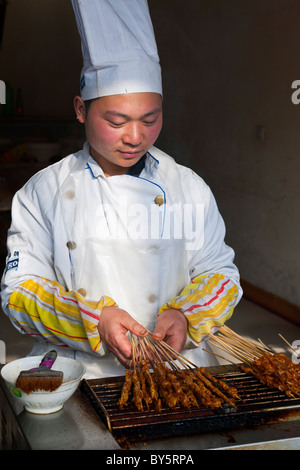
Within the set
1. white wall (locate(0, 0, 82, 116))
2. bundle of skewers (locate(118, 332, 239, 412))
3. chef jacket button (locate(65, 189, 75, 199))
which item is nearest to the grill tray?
bundle of skewers (locate(118, 332, 239, 412))

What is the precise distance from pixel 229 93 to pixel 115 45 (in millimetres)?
3448

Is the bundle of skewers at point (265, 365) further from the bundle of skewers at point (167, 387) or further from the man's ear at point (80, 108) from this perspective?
the man's ear at point (80, 108)

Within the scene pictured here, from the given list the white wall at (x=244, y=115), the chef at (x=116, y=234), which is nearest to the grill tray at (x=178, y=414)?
the chef at (x=116, y=234)

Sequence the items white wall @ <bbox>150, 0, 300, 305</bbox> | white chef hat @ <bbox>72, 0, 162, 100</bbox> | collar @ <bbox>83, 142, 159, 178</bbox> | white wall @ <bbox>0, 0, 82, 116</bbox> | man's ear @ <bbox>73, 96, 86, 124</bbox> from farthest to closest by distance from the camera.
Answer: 1. white wall @ <bbox>0, 0, 82, 116</bbox>
2. white wall @ <bbox>150, 0, 300, 305</bbox>
3. collar @ <bbox>83, 142, 159, 178</bbox>
4. man's ear @ <bbox>73, 96, 86, 124</bbox>
5. white chef hat @ <bbox>72, 0, 162, 100</bbox>

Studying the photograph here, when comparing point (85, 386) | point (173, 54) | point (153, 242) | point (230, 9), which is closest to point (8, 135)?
point (173, 54)

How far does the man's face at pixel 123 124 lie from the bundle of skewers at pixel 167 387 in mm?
528

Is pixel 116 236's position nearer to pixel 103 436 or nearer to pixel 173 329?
pixel 173 329

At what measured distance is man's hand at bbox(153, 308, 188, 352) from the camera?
1543 millimetres

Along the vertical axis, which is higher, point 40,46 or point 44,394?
point 40,46

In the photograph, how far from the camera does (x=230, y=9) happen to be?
4609mm

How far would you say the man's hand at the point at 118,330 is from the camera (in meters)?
1.44

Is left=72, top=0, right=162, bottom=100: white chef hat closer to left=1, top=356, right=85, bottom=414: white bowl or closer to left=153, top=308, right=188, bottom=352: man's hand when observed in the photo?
left=153, top=308, right=188, bottom=352: man's hand

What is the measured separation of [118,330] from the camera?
1.45m

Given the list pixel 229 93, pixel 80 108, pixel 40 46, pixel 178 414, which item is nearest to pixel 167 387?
pixel 178 414
